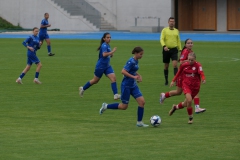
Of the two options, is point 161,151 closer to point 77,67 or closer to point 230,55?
point 77,67

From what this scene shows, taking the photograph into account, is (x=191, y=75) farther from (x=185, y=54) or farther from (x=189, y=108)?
(x=185, y=54)

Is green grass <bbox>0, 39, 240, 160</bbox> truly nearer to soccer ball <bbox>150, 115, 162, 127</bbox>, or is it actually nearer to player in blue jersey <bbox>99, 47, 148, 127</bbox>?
soccer ball <bbox>150, 115, 162, 127</bbox>

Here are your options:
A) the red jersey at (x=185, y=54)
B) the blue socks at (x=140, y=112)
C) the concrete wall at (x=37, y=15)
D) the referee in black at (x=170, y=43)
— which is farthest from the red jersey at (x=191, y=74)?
the concrete wall at (x=37, y=15)

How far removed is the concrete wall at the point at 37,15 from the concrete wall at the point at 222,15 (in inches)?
460

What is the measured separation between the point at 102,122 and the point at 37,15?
5508cm

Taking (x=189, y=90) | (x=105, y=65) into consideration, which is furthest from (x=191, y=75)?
(x=105, y=65)

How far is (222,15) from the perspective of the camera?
6312 centimetres

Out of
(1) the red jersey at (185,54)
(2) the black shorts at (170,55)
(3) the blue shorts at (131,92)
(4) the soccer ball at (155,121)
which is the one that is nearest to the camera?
(4) the soccer ball at (155,121)

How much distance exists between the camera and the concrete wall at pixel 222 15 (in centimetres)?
6303

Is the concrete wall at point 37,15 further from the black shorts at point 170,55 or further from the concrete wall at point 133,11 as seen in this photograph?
the black shorts at point 170,55

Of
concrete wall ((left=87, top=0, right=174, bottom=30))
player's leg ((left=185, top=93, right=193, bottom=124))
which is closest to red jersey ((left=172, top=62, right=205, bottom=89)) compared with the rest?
player's leg ((left=185, top=93, right=193, bottom=124))

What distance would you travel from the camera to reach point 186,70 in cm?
1553

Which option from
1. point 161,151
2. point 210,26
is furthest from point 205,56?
point 210,26

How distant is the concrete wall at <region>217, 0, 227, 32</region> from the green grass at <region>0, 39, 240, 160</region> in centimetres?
3492
